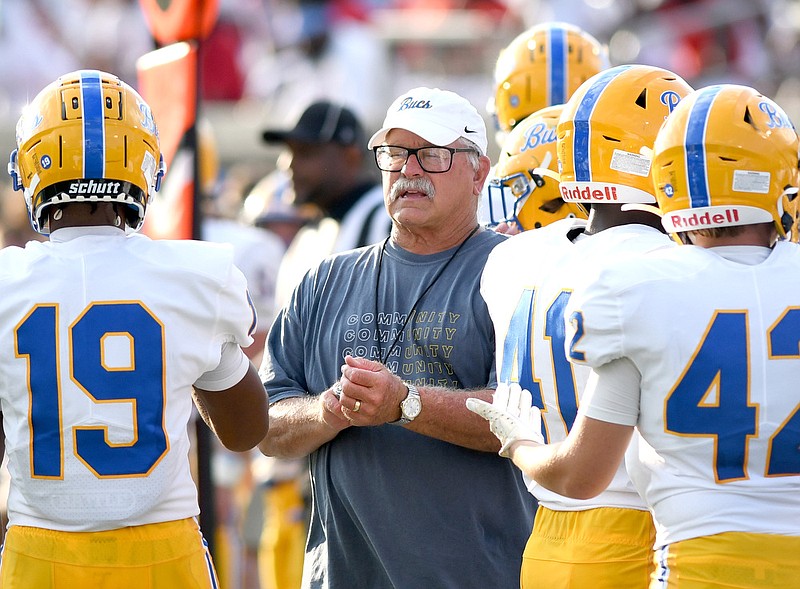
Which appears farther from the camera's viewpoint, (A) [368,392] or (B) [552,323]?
(A) [368,392]

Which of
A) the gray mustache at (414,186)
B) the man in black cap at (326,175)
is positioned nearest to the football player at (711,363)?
the gray mustache at (414,186)

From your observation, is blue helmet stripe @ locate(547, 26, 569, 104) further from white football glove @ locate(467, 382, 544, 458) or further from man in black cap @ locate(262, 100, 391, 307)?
white football glove @ locate(467, 382, 544, 458)

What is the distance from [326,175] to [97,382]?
4079mm

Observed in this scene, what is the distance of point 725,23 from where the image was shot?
1462cm

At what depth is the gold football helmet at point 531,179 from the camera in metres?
4.34

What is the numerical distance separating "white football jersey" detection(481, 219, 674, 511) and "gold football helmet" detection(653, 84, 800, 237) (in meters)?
0.35

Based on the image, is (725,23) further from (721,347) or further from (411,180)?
(721,347)

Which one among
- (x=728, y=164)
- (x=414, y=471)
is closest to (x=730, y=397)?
(x=728, y=164)

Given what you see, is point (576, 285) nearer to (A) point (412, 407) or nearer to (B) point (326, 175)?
(A) point (412, 407)

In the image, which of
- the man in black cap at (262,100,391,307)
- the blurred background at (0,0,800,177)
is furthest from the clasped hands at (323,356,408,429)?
the blurred background at (0,0,800,177)

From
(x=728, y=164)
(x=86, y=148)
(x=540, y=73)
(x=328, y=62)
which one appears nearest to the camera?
(x=728, y=164)

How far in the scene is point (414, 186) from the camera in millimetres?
4070

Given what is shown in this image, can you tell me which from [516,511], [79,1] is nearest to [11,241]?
[516,511]

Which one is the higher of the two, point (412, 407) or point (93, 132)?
point (93, 132)
